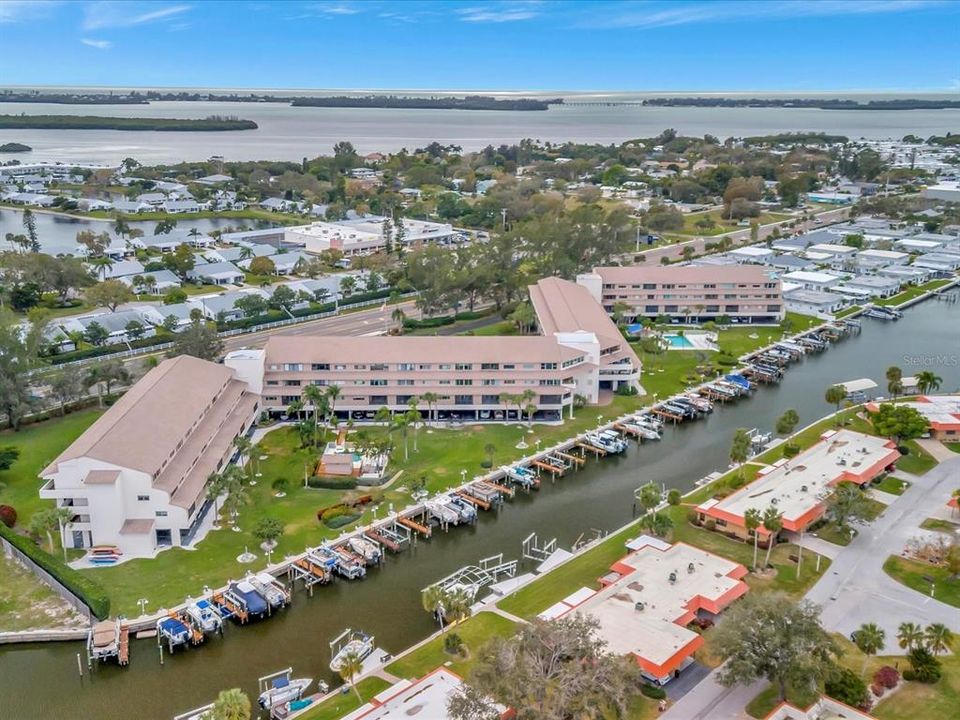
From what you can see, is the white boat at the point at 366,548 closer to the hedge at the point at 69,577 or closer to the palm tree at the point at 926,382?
the hedge at the point at 69,577

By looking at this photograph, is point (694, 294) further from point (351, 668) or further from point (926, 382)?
point (351, 668)

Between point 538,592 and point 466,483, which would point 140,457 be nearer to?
point 466,483

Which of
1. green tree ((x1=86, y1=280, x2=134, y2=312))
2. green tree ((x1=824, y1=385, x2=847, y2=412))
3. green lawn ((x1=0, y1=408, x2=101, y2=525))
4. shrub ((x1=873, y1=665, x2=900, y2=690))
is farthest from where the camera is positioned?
green tree ((x1=86, y1=280, x2=134, y2=312))

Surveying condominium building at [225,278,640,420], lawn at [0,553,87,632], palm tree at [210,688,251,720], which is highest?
condominium building at [225,278,640,420]

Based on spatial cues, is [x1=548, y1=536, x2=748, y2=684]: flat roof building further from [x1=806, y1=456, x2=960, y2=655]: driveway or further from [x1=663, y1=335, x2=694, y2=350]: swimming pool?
[x1=663, y1=335, x2=694, y2=350]: swimming pool

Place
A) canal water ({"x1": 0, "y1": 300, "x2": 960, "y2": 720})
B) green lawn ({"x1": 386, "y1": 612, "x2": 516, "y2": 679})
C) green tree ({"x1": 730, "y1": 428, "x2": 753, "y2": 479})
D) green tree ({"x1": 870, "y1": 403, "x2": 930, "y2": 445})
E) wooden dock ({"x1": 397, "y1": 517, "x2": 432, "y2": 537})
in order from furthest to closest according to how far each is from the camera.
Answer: green tree ({"x1": 870, "y1": 403, "x2": 930, "y2": 445}) → green tree ({"x1": 730, "y1": 428, "x2": 753, "y2": 479}) → wooden dock ({"x1": 397, "y1": 517, "x2": 432, "y2": 537}) → green lawn ({"x1": 386, "y1": 612, "x2": 516, "y2": 679}) → canal water ({"x1": 0, "y1": 300, "x2": 960, "y2": 720})

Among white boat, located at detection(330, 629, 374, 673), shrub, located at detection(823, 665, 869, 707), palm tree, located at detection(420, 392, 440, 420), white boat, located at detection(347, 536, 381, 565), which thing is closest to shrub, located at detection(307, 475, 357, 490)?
white boat, located at detection(347, 536, 381, 565)

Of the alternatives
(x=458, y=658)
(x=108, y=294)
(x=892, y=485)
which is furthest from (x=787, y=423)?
(x=108, y=294)
